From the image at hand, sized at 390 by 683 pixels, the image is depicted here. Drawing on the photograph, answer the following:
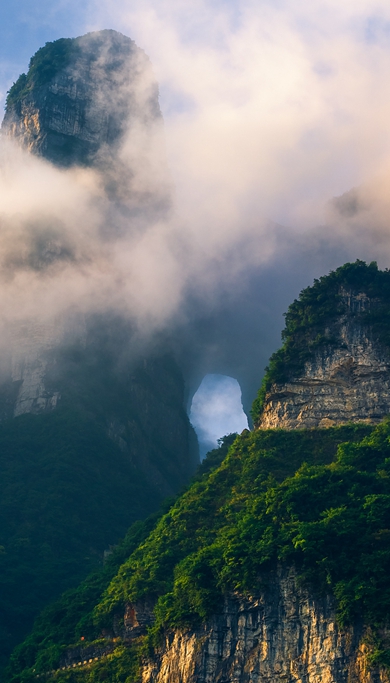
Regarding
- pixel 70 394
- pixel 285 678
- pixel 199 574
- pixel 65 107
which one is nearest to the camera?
pixel 285 678

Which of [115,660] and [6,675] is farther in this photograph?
[6,675]

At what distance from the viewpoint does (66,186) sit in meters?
90.2

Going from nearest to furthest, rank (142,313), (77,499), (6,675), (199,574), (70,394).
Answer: (199,574) → (6,675) → (77,499) → (70,394) → (142,313)

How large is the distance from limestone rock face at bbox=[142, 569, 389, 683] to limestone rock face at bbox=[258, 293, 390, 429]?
536 inches

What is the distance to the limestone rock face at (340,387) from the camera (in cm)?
5753

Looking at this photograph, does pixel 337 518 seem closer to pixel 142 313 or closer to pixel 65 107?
pixel 142 313

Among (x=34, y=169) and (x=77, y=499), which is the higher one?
(x=34, y=169)

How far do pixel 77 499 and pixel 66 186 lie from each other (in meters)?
30.5

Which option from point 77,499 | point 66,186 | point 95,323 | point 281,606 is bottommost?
point 281,606

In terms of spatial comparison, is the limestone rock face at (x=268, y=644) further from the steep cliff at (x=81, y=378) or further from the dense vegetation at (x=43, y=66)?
the dense vegetation at (x=43, y=66)

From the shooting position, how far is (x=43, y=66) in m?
94.1

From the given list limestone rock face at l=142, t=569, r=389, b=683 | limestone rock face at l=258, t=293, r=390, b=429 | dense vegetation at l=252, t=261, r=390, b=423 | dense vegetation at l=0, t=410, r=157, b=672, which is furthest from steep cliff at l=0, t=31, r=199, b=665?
dense vegetation at l=252, t=261, r=390, b=423

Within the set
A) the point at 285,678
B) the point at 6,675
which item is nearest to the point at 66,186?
the point at 6,675

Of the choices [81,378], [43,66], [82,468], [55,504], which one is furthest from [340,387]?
[43,66]
